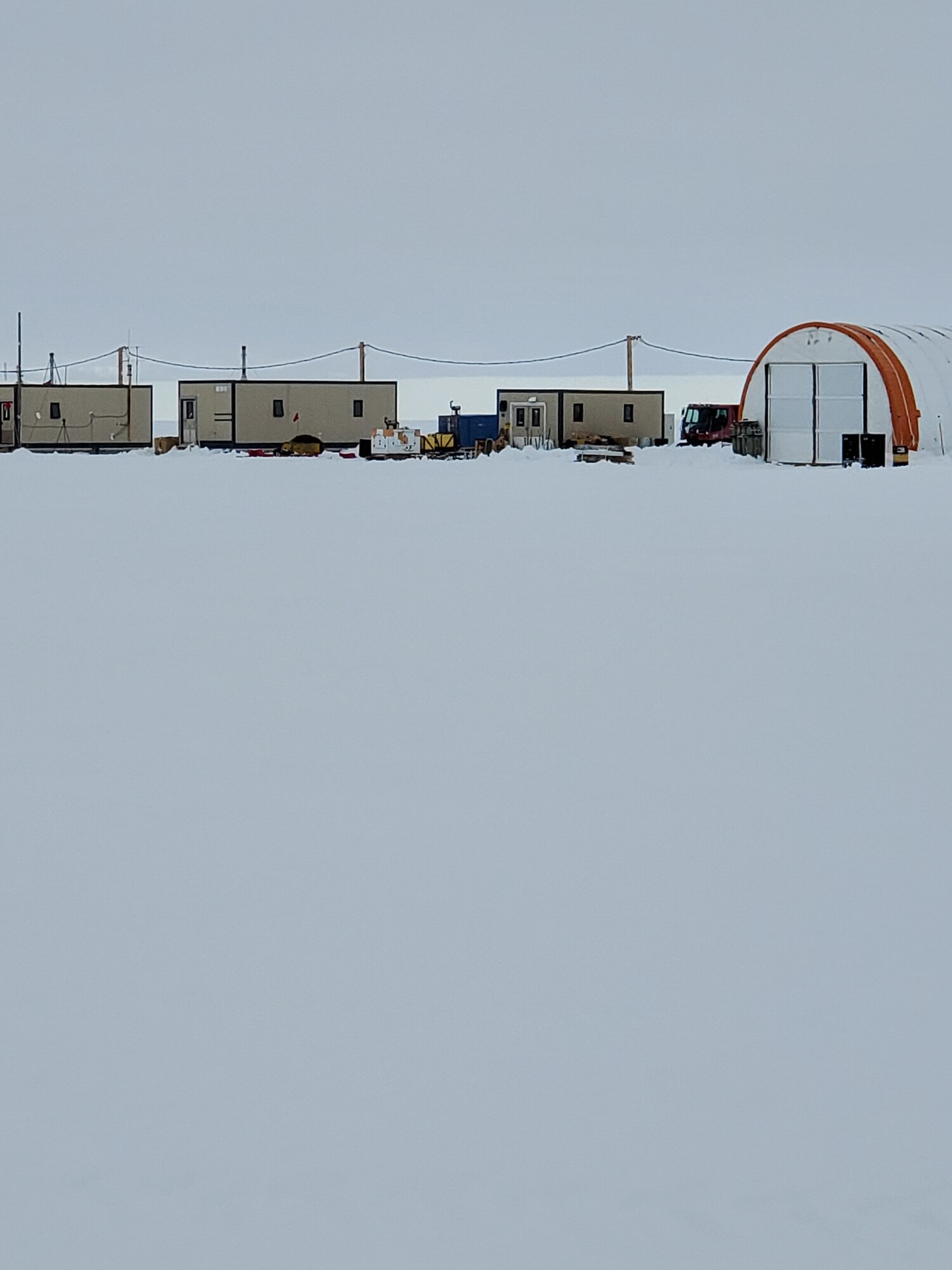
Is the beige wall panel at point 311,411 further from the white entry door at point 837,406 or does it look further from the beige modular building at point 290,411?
the white entry door at point 837,406

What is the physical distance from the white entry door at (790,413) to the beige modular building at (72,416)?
2619 cm

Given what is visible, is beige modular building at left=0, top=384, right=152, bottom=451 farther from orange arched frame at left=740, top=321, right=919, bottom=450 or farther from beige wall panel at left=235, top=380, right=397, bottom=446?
orange arched frame at left=740, top=321, right=919, bottom=450

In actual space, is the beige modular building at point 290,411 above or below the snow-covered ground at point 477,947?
above

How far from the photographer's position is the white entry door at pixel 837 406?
129ft

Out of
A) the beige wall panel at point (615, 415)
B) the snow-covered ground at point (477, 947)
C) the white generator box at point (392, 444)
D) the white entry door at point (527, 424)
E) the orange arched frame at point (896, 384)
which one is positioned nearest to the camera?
the snow-covered ground at point (477, 947)

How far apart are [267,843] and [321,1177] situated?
88.3 inches

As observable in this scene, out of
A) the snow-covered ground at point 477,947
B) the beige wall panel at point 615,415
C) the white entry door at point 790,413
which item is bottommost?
the snow-covered ground at point 477,947

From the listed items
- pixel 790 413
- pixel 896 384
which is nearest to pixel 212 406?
pixel 790 413

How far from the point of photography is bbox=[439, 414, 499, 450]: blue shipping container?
190ft

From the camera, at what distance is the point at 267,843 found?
211 inches

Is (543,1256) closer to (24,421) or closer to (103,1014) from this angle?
(103,1014)

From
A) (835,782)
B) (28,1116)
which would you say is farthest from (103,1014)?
(835,782)

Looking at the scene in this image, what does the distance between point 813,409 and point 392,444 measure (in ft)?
54.9

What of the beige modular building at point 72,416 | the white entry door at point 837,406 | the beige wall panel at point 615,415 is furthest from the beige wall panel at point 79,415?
the white entry door at point 837,406
